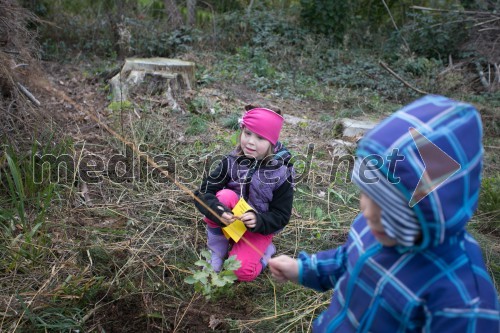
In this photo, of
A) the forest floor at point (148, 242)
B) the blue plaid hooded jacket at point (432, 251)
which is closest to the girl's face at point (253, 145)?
the forest floor at point (148, 242)

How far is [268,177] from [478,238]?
63.9 inches

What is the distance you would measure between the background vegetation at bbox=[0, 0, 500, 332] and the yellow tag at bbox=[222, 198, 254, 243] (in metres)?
0.30

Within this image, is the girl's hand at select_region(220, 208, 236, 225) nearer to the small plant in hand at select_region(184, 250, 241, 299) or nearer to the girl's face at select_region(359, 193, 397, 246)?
the small plant in hand at select_region(184, 250, 241, 299)

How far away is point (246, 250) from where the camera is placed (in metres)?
2.74

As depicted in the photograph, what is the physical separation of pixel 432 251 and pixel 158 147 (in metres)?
3.35

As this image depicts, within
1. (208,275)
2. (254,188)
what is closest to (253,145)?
(254,188)

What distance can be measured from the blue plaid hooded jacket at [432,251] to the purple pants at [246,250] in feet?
4.54

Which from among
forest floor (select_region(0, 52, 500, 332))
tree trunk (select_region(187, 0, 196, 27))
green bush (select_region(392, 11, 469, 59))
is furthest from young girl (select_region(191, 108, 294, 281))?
tree trunk (select_region(187, 0, 196, 27))

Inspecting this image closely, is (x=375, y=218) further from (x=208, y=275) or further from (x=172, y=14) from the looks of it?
(x=172, y=14)

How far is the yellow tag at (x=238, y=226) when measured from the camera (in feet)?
8.55

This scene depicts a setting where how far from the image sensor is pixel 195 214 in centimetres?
332

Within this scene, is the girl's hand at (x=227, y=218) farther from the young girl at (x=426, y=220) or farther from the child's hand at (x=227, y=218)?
the young girl at (x=426, y=220)

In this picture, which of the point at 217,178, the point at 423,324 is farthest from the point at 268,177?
the point at 423,324

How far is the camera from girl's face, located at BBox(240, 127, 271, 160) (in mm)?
2652
